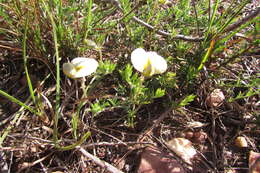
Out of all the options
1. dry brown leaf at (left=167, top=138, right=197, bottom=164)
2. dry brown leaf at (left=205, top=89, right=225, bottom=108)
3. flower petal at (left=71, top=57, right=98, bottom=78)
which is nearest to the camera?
flower petal at (left=71, top=57, right=98, bottom=78)

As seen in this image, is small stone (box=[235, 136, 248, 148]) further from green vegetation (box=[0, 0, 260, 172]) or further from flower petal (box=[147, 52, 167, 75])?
flower petal (box=[147, 52, 167, 75])

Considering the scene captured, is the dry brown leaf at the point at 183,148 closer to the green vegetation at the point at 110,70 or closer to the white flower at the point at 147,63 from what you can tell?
the green vegetation at the point at 110,70

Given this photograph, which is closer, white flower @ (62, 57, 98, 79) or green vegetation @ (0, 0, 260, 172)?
white flower @ (62, 57, 98, 79)

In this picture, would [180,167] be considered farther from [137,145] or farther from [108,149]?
[108,149]

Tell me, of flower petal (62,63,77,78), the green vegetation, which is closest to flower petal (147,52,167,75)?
the green vegetation

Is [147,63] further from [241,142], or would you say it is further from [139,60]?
[241,142]

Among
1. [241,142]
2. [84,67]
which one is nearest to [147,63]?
[84,67]

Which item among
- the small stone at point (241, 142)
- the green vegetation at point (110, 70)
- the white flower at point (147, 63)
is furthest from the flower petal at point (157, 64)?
the small stone at point (241, 142)

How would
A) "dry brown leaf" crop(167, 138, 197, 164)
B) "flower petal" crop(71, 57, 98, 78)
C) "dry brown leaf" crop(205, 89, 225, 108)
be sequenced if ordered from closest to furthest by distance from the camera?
"flower petal" crop(71, 57, 98, 78) → "dry brown leaf" crop(167, 138, 197, 164) → "dry brown leaf" crop(205, 89, 225, 108)
